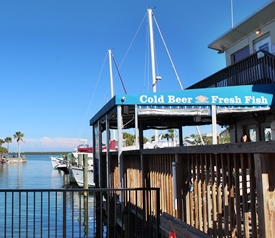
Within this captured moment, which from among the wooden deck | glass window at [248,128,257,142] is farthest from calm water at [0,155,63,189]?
the wooden deck

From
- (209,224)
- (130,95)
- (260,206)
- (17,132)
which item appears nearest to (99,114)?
(130,95)

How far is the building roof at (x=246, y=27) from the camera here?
1273cm

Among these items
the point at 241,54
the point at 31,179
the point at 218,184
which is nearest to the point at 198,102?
the point at 218,184

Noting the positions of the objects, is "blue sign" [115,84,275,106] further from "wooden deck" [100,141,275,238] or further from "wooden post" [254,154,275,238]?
"wooden post" [254,154,275,238]

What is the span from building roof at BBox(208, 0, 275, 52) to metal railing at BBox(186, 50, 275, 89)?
2.35m

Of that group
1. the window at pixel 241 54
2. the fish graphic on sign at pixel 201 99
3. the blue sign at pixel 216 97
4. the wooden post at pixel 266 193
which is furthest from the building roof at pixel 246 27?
the wooden post at pixel 266 193

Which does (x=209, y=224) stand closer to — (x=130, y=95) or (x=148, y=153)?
(x=148, y=153)

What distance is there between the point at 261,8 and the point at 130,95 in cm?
696

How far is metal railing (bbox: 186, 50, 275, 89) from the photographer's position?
1063 cm

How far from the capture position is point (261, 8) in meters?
12.7

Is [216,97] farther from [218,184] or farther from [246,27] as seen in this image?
[218,184]

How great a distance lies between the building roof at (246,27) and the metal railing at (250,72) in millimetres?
2351

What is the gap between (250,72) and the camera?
37.9 ft

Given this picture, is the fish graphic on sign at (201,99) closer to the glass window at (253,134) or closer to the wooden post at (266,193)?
the glass window at (253,134)
